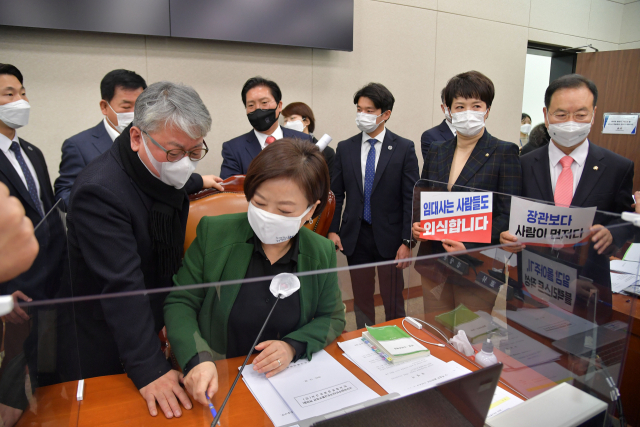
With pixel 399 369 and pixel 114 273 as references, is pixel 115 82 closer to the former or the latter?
pixel 114 273

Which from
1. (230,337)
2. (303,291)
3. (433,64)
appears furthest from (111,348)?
(433,64)

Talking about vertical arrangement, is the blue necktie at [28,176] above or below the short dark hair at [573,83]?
below

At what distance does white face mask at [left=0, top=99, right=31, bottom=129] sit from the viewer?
2.18m

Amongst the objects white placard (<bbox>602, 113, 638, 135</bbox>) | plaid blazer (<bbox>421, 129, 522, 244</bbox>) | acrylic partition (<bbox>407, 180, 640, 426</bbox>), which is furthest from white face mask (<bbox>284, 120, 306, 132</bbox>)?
white placard (<bbox>602, 113, 638, 135</bbox>)

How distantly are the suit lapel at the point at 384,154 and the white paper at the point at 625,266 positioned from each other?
5.71 ft

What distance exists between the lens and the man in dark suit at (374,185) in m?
2.80

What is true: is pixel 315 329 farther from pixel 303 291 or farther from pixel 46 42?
pixel 46 42

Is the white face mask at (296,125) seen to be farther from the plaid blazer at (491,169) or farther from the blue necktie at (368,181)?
the plaid blazer at (491,169)

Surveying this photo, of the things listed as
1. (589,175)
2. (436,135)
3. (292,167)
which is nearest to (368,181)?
(436,135)

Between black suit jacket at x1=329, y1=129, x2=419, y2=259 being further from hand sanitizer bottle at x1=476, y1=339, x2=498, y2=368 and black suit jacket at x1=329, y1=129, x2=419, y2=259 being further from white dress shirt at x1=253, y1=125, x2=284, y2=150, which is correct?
hand sanitizer bottle at x1=476, y1=339, x2=498, y2=368

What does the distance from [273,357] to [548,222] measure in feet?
3.13

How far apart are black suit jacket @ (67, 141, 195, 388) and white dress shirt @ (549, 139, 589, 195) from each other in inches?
67.6

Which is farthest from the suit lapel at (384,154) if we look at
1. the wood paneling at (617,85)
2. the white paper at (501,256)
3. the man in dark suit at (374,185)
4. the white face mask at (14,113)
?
the wood paneling at (617,85)

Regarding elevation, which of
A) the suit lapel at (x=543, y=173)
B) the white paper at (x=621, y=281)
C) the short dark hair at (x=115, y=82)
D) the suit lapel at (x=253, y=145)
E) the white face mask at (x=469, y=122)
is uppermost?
the short dark hair at (x=115, y=82)
